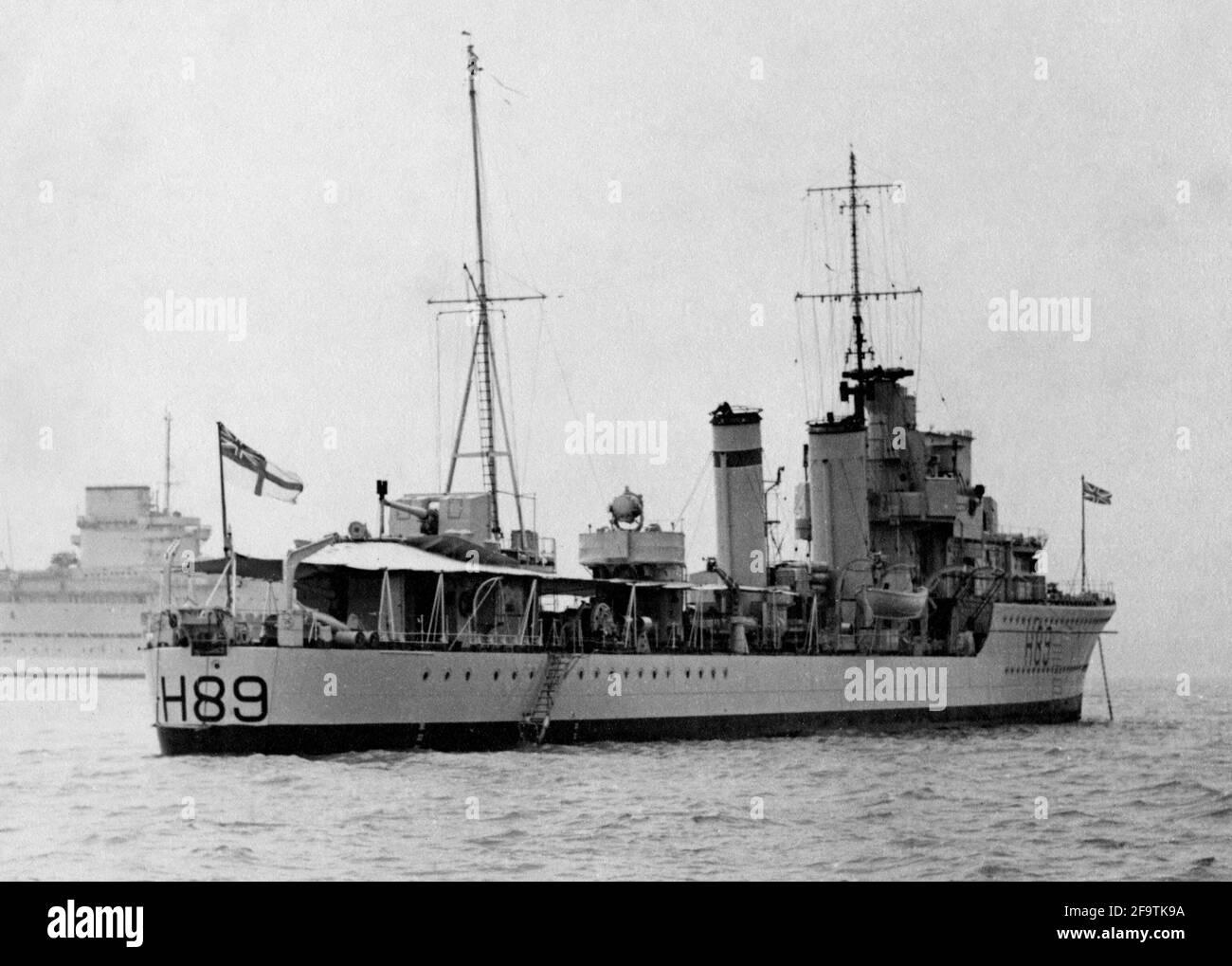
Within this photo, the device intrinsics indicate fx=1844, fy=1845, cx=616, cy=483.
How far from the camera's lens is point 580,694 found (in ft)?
136

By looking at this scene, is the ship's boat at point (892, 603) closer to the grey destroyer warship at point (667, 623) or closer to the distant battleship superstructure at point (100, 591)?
the grey destroyer warship at point (667, 623)

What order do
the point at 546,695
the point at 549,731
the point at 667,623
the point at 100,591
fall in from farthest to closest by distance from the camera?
the point at 100,591
the point at 667,623
the point at 549,731
the point at 546,695

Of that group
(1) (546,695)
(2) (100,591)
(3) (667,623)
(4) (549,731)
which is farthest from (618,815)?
(2) (100,591)

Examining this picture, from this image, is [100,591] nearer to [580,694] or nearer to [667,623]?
[667,623]

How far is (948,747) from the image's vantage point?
45.3 m

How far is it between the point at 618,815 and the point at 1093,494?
3210 cm

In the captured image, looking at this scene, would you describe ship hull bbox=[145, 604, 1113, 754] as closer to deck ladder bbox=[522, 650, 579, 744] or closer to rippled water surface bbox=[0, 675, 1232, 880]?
deck ladder bbox=[522, 650, 579, 744]

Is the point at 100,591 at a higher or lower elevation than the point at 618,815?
higher

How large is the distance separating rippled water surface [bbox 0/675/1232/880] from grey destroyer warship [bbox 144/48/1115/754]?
1288mm

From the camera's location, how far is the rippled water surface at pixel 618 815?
23781mm

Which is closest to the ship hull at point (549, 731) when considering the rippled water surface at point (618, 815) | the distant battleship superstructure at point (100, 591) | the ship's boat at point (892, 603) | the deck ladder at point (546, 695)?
the deck ladder at point (546, 695)

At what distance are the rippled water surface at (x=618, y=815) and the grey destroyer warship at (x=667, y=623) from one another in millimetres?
1288
